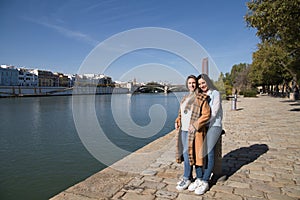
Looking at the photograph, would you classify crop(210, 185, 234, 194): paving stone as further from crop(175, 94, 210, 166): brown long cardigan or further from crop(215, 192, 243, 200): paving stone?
crop(175, 94, 210, 166): brown long cardigan

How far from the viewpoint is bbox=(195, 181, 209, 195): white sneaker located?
307 cm

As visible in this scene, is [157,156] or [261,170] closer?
[261,170]

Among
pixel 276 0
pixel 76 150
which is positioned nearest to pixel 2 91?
pixel 76 150

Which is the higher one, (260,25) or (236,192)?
(260,25)

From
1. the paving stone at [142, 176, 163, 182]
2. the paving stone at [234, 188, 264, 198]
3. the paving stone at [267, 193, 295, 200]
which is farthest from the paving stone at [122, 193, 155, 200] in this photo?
the paving stone at [267, 193, 295, 200]

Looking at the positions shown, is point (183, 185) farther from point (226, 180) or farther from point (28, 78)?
point (28, 78)

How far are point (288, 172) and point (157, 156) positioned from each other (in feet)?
8.30

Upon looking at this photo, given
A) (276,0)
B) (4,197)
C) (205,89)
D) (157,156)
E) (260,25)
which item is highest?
(276,0)

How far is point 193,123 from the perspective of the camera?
2959 mm

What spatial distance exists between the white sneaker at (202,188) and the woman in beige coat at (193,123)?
0.69 ft

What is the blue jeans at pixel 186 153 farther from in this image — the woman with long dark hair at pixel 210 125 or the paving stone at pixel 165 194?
the paving stone at pixel 165 194

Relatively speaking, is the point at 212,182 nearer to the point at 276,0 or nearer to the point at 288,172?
the point at 288,172

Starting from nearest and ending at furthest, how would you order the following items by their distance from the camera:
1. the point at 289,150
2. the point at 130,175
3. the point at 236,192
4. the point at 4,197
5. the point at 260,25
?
the point at 236,192 < the point at 130,175 < the point at 4,197 < the point at 289,150 < the point at 260,25

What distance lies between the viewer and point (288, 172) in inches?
153
